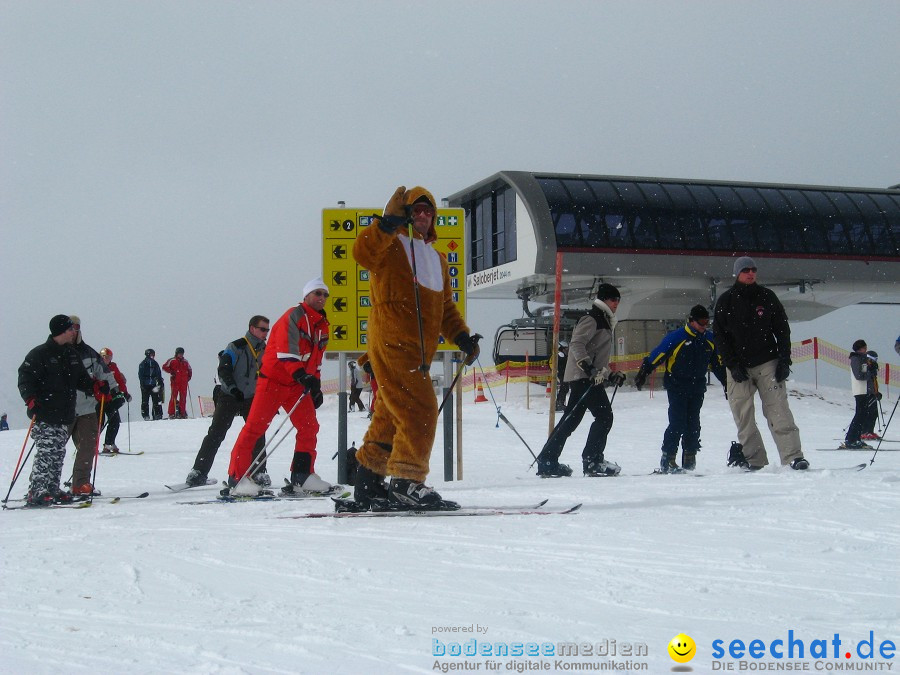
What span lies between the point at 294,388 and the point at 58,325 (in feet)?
6.23

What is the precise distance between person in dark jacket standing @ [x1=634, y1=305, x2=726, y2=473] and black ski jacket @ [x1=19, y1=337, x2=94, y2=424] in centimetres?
494

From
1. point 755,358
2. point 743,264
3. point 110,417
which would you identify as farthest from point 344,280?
point 110,417

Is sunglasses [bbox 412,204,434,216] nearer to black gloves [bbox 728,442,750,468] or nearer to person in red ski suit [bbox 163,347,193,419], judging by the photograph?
black gloves [bbox 728,442,750,468]

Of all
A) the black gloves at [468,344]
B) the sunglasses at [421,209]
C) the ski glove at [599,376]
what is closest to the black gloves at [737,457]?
the ski glove at [599,376]

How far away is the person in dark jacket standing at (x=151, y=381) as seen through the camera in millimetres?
21500

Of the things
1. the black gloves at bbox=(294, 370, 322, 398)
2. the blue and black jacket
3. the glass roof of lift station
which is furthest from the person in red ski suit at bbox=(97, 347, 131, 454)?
the glass roof of lift station

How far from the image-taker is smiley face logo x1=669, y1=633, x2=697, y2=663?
2.25 m

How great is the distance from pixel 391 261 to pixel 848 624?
3114mm

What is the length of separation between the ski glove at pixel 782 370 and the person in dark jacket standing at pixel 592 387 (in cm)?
140

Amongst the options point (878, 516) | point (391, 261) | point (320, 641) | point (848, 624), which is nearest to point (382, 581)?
point (320, 641)

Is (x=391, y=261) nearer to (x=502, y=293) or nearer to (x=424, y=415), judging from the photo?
(x=424, y=415)

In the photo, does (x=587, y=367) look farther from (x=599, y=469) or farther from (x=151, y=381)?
(x=151, y=381)

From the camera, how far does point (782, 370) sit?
7.02 metres

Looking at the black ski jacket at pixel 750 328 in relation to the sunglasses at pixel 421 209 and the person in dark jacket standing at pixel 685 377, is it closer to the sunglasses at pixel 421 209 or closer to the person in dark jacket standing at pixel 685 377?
the person in dark jacket standing at pixel 685 377
